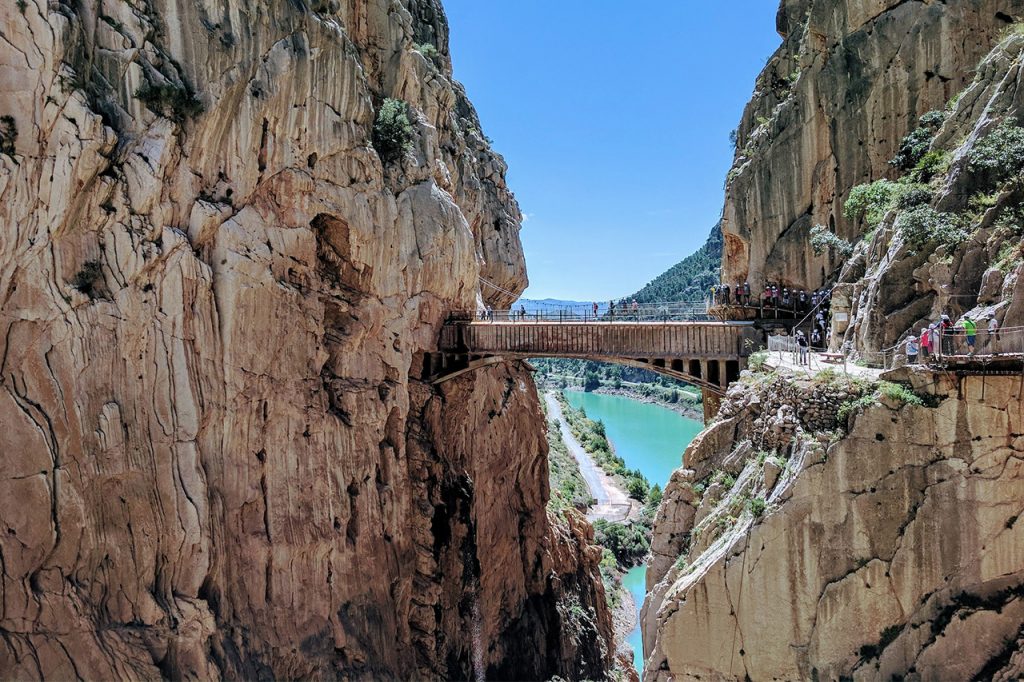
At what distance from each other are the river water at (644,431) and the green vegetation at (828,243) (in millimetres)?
49276

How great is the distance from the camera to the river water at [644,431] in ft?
271

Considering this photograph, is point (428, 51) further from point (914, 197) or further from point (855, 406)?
point (855, 406)

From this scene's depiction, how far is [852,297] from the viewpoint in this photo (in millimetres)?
16141

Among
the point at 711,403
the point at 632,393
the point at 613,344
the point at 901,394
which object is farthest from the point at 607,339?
the point at 632,393

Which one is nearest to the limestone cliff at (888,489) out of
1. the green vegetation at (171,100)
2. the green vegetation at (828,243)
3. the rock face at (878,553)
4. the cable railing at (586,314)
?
the rock face at (878,553)

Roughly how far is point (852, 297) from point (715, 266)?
4435 inches

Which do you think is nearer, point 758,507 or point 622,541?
point 758,507

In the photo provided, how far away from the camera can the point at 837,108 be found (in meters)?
21.1

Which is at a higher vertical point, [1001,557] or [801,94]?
[801,94]

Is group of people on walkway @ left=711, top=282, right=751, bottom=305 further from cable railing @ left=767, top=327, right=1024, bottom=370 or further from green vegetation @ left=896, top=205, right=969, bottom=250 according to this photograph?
cable railing @ left=767, top=327, right=1024, bottom=370

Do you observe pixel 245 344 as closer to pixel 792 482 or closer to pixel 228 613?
pixel 228 613

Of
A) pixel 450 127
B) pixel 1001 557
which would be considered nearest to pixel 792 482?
pixel 1001 557

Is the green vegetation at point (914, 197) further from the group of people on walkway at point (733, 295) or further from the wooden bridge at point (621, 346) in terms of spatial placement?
the group of people on walkway at point (733, 295)

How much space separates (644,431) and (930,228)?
90.1 m
